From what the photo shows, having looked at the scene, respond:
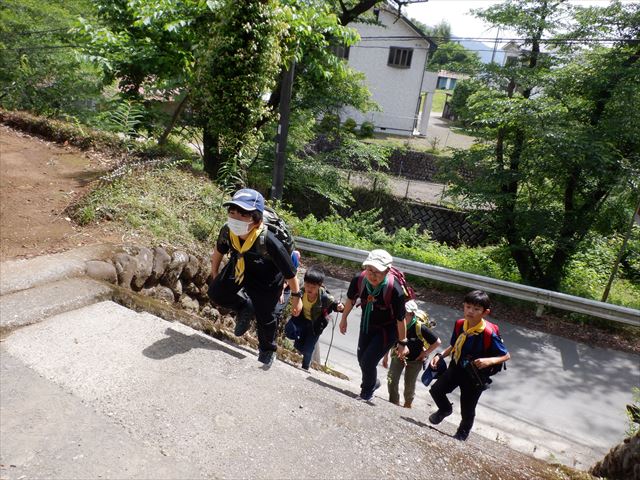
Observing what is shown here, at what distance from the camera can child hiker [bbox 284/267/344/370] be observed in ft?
15.4

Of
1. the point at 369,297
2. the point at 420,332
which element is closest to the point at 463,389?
the point at 420,332

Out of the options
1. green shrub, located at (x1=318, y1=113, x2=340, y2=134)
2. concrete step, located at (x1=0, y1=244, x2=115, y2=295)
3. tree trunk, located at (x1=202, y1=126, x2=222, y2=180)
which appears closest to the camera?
concrete step, located at (x1=0, y1=244, x2=115, y2=295)

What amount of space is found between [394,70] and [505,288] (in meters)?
27.7

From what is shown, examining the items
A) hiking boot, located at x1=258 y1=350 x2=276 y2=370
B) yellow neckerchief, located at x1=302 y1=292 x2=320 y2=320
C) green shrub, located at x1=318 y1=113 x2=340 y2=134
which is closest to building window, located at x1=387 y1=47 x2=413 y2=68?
green shrub, located at x1=318 y1=113 x2=340 y2=134

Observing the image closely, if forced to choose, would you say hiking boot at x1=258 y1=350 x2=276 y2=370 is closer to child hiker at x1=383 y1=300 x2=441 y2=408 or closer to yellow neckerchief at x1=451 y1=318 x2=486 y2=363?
child hiker at x1=383 y1=300 x2=441 y2=408

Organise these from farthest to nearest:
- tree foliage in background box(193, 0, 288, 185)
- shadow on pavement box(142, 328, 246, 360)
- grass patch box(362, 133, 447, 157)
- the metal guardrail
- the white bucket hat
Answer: grass patch box(362, 133, 447, 157) < the metal guardrail < tree foliage in background box(193, 0, 288, 185) < the white bucket hat < shadow on pavement box(142, 328, 246, 360)

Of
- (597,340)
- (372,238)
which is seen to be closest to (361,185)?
(372,238)

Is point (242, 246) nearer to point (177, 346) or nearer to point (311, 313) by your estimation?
point (177, 346)

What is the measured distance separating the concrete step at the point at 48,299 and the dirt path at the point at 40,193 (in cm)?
81

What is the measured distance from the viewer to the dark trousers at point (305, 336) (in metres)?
4.86

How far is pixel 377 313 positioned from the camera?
4172mm

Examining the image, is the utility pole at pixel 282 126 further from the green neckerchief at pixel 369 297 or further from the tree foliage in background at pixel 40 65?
the green neckerchief at pixel 369 297

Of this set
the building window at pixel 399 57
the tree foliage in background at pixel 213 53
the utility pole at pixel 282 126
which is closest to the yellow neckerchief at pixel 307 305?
the tree foliage in background at pixel 213 53

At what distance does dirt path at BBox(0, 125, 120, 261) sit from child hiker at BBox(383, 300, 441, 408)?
3.33 metres
